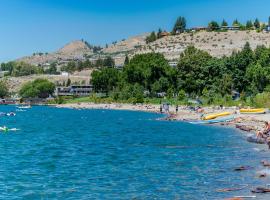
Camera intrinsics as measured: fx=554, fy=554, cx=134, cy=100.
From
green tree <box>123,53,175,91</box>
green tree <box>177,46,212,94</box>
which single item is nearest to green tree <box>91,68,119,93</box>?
green tree <box>123,53,175,91</box>

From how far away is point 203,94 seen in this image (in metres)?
138

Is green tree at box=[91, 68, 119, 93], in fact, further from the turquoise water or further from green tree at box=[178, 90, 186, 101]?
the turquoise water

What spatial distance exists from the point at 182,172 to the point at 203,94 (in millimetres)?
103130

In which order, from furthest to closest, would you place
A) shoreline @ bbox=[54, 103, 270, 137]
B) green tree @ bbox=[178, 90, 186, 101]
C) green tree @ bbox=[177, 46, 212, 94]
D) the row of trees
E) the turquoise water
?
green tree @ bbox=[177, 46, 212, 94] → green tree @ bbox=[178, 90, 186, 101] → the row of trees → shoreline @ bbox=[54, 103, 270, 137] → the turquoise water

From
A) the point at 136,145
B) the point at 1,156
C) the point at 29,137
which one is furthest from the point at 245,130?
the point at 1,156

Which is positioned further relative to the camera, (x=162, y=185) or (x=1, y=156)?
(x=1, y=156)

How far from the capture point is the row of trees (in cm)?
12694

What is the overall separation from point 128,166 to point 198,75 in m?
108

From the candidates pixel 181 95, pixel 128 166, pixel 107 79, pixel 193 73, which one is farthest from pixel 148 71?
pixel 128 166

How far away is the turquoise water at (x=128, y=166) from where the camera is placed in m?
29.5

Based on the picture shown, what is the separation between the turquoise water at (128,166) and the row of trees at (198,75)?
64538 mm

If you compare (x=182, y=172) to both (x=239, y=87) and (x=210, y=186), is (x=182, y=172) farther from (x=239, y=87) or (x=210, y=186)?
(x=239, y=87)

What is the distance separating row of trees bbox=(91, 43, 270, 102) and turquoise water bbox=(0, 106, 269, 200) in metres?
64.5

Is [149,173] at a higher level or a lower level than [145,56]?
lower
